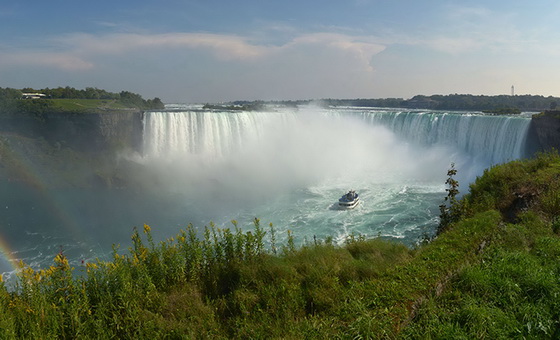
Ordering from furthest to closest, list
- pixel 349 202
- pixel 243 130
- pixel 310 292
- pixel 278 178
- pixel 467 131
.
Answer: pixel 243 130
pixel 467 131
pixel 278 178
pixel 349 202
pixel 310 292

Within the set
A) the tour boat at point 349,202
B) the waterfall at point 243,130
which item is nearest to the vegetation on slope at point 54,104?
the waterfall at point 243,130

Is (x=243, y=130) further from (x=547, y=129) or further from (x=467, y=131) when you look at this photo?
(x=547, y=129)

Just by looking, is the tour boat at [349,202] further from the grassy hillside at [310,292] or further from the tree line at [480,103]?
the tree line at [480,103]

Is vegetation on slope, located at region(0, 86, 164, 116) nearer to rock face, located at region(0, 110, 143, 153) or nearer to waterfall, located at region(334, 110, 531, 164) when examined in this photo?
rock face, located at region(0, 110, 143, 153)

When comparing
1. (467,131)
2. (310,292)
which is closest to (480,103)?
(467,131)

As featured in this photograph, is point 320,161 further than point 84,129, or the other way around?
point 84,129

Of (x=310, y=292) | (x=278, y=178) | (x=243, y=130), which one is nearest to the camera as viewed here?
(x=310, y=292)

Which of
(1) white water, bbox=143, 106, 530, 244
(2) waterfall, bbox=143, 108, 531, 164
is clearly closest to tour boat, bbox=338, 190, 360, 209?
(1) white water, bbox=143, 106, 530, 244

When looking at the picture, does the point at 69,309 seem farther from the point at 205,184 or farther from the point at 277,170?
the point at 277,170
